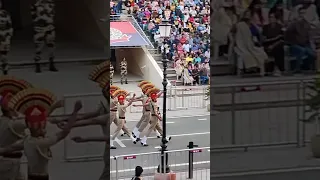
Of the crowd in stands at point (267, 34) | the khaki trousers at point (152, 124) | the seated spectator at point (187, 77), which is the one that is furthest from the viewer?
the seated spectator at point (187, 77)

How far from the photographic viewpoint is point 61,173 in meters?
2.83

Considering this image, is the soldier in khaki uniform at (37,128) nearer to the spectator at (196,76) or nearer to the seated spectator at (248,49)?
the seated spectator at (248,49)

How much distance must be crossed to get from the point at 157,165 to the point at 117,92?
155 centimetres

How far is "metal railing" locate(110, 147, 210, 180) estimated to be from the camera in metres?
6.86

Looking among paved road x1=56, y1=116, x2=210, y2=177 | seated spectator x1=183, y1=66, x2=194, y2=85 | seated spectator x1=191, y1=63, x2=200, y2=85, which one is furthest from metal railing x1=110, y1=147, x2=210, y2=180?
seated spectator x1=191, y1=63, x2=200, y2=85

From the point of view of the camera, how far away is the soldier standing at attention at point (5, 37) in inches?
104

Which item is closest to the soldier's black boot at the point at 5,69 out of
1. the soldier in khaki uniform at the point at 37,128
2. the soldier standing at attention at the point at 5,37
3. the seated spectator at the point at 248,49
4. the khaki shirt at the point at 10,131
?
the soldier standing at attention at the point at 5,37

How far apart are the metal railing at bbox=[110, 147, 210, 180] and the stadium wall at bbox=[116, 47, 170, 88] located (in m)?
6.60

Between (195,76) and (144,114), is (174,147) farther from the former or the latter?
(195,76)

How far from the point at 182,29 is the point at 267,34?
1383cm

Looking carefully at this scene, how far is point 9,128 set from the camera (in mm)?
2695

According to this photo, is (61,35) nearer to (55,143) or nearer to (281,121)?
(55,143)

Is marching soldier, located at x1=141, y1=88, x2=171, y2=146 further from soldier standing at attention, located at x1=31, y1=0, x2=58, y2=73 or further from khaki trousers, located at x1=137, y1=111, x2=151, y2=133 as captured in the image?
soldier standing at attention, located at x1=31, y1=0, x2=58, y2=73

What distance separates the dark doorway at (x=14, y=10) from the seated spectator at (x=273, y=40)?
1227mm
